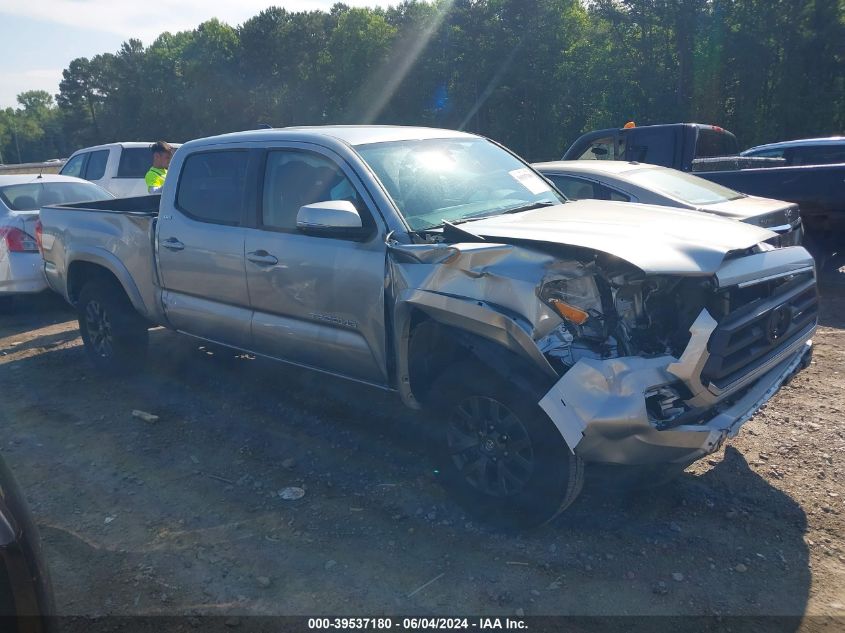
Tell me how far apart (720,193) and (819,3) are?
18227mm

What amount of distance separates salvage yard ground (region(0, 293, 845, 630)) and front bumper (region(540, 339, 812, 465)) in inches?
23.2

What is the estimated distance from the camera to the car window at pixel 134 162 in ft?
44.7

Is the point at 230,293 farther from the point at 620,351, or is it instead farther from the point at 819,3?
A: the point at 819,3

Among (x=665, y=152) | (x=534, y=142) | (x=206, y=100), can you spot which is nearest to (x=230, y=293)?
(x=665, y=152)

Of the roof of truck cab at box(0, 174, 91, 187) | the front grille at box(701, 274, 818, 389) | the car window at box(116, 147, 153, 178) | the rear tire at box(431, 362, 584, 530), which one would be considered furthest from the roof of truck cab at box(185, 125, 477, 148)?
the car window at box(116, 147, 153, 178)

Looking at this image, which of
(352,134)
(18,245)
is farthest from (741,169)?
(18,245)

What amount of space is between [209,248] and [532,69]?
1097 inches

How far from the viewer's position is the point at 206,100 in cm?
5462

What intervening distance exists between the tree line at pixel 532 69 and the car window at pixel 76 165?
18.9 m

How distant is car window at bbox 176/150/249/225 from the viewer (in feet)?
16.3

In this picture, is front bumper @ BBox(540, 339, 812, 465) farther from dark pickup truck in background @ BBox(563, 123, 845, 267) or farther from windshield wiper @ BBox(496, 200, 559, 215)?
dark pickup truck in background @ BBox(563, 123, 845, 267)

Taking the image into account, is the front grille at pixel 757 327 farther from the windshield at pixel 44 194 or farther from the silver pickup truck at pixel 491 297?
the windshield at pixel 44 194

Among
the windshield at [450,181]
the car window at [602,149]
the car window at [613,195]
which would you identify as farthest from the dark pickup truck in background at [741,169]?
the windshield at [450,181]

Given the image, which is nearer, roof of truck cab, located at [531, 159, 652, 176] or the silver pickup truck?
the silver pickup truck
